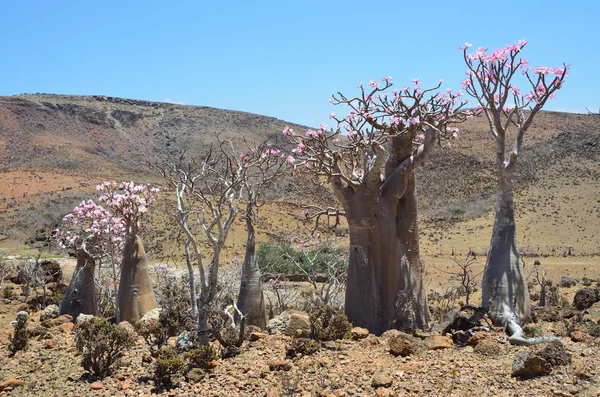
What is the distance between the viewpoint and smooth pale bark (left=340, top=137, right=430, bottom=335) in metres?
6.54

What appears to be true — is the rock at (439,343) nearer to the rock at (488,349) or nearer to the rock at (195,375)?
the rock at (488,349)

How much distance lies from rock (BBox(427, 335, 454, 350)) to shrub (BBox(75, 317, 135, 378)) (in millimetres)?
3051

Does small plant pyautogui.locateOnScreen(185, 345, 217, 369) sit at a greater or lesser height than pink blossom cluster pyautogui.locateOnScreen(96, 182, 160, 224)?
lesser

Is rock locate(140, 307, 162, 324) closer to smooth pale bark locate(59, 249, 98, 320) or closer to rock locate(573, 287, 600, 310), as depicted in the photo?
smooth pale bark locate(59, 249, 98, 320)

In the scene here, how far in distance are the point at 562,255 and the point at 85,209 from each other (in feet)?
57.5

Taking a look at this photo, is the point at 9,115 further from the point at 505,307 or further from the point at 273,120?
the point at 505,307

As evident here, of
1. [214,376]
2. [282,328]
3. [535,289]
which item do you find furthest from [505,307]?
[535,289]

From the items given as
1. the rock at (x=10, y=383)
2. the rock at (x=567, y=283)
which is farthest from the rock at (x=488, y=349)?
the rock at (x=567, y=283)

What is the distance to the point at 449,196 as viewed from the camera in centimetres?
3878

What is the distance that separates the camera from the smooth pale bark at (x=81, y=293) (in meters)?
8.38

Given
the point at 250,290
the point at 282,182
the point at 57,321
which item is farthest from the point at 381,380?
the point at 282,182

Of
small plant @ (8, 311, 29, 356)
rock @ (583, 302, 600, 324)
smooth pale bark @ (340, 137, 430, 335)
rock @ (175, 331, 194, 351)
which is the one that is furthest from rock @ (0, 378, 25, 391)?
rock @ (583, 302, 600, 324)

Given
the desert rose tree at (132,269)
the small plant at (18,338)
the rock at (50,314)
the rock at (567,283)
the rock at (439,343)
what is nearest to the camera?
the rock at (439,343)

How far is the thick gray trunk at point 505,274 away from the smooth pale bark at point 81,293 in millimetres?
5886
